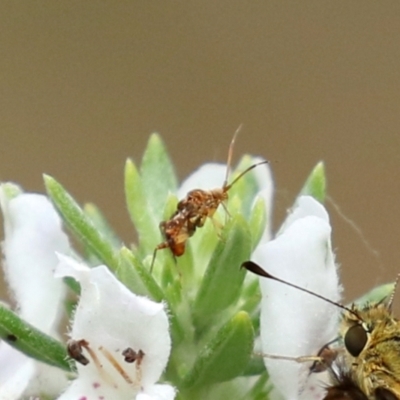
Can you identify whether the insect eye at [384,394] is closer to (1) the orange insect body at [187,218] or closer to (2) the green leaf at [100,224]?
(1) the orange insect body at [187,218]

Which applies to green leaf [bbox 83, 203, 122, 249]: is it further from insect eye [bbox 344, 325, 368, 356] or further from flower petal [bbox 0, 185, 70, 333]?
insect eye [bbox 344, 325, 368, 356]

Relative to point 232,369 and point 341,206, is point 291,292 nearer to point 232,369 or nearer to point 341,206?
point 232,369

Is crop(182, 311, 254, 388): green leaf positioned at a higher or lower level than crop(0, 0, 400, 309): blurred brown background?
lower

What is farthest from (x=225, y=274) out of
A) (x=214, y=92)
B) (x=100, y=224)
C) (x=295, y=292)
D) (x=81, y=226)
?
(x=214, y=92)

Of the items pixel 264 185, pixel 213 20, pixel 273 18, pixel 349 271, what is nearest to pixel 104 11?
pixel 213 20

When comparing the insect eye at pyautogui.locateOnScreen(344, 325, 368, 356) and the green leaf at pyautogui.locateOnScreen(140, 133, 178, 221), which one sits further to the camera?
the green leaf at pyautogui.locateOnScreen(140, 133, 178, 221)

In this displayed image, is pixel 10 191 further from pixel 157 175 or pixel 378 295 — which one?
pixel 378 295

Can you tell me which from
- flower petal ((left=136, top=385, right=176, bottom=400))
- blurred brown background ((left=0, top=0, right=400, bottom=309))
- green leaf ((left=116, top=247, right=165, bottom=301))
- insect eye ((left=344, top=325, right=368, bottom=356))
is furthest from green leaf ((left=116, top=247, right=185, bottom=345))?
blurred brown background ((left=0, top=0, right=400, bottom=309))
